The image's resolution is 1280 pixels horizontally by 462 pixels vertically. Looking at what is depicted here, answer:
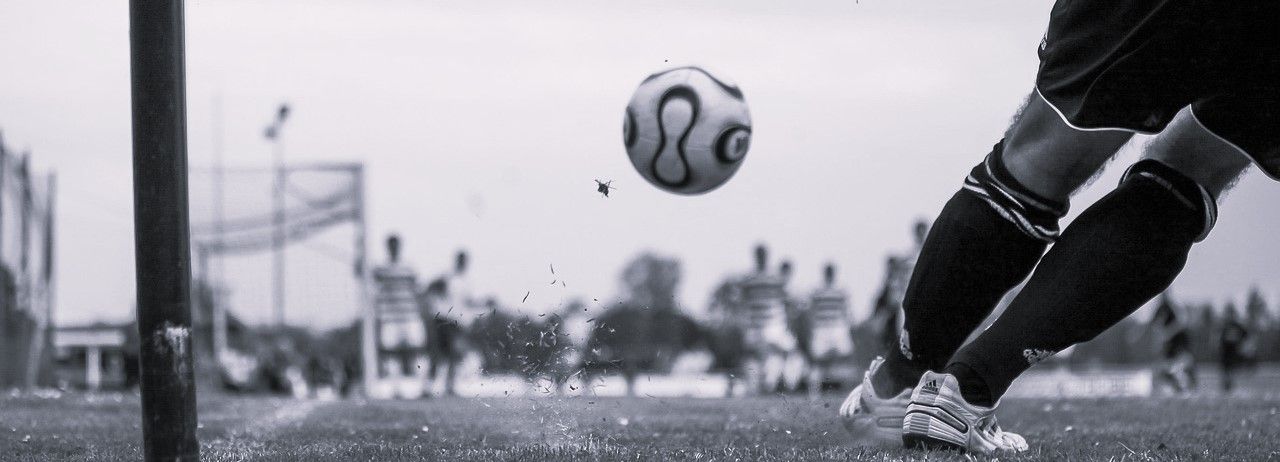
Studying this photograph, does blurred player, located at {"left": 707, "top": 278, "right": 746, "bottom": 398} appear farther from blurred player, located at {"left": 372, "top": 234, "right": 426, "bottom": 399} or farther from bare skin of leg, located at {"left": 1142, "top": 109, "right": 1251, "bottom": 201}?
bare skin of leg, located at {"left": 1142, "top": 109, "right": 1251, "bottom": 201}

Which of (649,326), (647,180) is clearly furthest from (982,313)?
Answer: (649,326)

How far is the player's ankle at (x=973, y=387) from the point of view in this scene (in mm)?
3139

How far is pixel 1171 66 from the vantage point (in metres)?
2.79

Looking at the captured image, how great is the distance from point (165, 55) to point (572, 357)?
2263 mm

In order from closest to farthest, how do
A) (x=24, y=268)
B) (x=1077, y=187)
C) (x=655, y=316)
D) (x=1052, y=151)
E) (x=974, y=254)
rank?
(x=1052, y=151)
(x=1077, y=187)
(x=974, y=254)
(x=24, y=268)
(x=655, y=316)

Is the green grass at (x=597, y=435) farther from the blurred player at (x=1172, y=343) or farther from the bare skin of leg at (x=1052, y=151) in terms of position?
the blurred player at (x=1172, y=343)

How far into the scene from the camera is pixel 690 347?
9219 cm

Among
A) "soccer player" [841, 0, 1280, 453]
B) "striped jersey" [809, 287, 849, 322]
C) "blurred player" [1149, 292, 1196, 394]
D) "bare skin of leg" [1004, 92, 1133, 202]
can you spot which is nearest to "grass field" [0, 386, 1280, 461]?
"soccer player" [841, 0, 1280, 453]

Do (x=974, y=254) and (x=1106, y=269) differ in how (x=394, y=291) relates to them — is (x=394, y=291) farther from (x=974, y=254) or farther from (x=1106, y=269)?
(x=1106, y=269)

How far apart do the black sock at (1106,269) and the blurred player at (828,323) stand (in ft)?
49.2

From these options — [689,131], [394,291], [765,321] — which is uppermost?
[689,131]

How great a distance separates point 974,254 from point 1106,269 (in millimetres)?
315

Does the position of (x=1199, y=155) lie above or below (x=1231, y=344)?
above

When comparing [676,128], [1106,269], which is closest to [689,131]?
[676,128]
